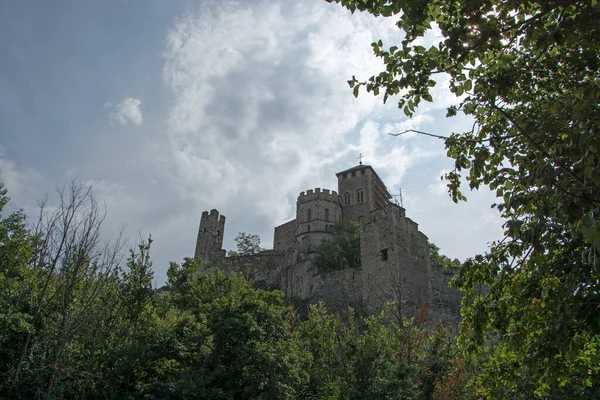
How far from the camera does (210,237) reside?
49.4 meters

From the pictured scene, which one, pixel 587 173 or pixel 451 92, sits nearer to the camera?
pixel 587 173

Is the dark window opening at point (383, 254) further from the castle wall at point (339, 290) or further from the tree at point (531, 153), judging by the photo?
the tree at point (531, 153)

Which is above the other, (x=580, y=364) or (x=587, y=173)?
(x=587, y=173)

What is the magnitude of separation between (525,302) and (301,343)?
11.6 m

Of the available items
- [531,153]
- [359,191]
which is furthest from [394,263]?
[359,191]

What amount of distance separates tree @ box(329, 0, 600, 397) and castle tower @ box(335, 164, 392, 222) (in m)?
42.8

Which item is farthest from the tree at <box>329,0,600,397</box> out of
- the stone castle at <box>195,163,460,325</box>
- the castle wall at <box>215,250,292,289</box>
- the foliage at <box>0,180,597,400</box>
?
the castle wall at <box>215,250,292,289</box>

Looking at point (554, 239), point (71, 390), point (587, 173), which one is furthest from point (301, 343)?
point (587, 173)

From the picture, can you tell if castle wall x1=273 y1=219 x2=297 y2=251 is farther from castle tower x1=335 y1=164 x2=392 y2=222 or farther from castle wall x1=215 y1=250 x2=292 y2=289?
castle wall x1=215 y1=250 x2=292 y2=289

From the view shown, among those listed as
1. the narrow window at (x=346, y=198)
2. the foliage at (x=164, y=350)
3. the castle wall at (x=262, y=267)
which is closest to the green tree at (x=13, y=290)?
the foliage at (x=164, y=350)

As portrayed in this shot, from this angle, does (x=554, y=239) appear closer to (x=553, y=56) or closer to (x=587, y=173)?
(x=587, y=173)

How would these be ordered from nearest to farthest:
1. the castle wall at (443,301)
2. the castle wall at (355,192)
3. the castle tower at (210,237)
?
the castle wall at (443,301) < the castle tower at (210,237) < the castle wall at (355,192)

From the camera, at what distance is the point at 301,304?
1342 inches

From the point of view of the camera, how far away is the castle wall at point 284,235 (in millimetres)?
55406
